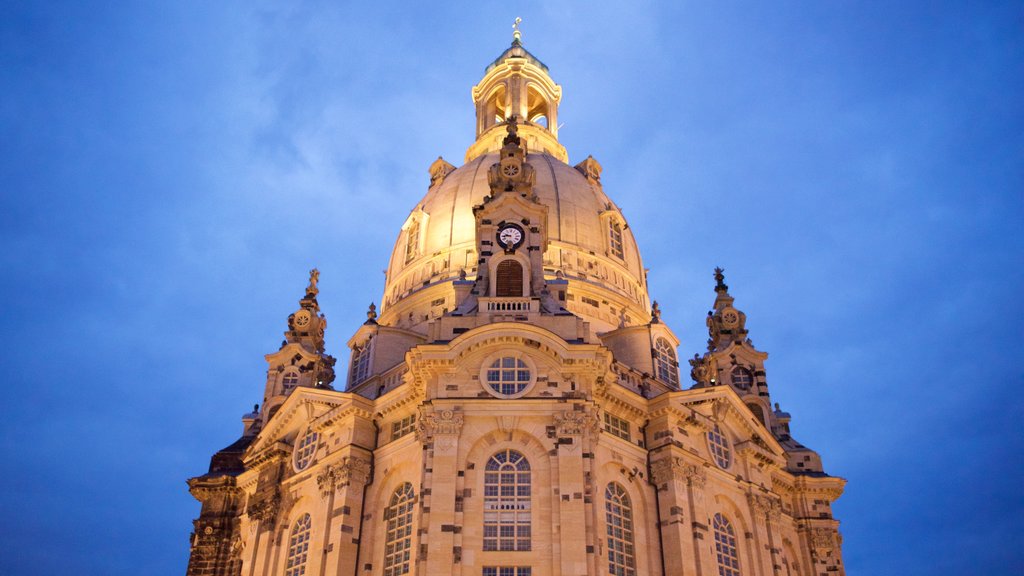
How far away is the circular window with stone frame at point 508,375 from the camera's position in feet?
139

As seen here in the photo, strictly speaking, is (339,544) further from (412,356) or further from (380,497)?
(412,356)

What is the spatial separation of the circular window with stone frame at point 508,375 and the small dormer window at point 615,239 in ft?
85.9

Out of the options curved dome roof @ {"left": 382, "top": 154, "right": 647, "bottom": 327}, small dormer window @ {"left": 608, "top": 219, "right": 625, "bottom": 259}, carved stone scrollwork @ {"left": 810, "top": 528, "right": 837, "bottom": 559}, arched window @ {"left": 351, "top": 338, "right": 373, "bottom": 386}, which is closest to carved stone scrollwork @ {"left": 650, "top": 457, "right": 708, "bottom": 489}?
carved stone scrollwork @ {"left": 810, "top": 528, "right": 837, "bottom": 559}

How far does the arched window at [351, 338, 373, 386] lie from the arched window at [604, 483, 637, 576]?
68.5 feet

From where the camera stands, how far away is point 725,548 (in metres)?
47.6

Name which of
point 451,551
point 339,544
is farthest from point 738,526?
point 339,544

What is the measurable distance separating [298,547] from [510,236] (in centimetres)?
2230

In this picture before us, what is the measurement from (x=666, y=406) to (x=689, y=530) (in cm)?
691

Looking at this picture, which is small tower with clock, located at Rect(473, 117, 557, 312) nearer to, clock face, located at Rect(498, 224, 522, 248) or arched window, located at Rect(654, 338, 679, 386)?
clock face, located at Rect(498, 224, 522, 248)

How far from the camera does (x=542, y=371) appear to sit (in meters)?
Answer: 42.8

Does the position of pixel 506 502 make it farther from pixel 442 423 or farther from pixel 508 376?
pixel 508 376

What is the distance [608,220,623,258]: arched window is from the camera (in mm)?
68238

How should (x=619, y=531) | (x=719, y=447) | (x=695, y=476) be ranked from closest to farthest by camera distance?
(x=619, y=531)
(x=695, y=476)
(x=719, y=447)

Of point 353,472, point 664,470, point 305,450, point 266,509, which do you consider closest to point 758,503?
point 664,470
